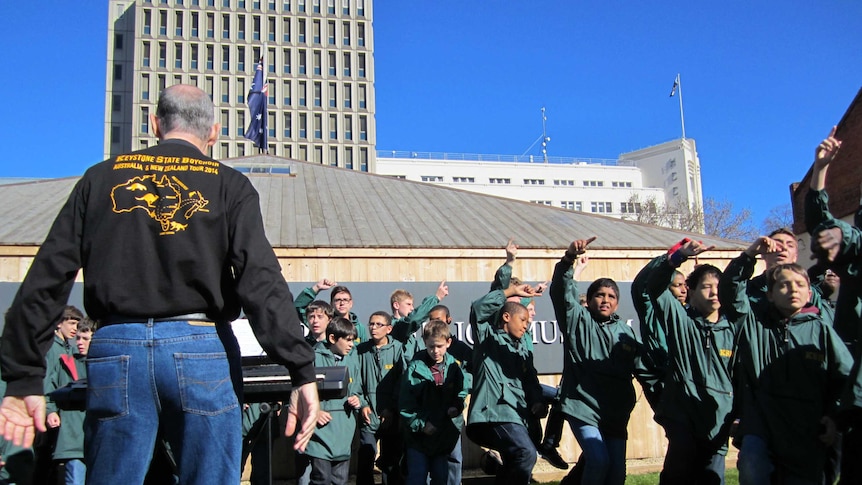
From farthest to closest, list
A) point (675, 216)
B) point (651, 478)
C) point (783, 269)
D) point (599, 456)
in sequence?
point (675, 216)
point (651, 478)
point (599, 456)
point (783, 269)

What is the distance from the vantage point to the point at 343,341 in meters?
7.14

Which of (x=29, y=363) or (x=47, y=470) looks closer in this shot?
(x=29, y=363)

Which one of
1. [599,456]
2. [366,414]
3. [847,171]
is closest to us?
[599,456]

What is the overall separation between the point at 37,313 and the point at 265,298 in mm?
812

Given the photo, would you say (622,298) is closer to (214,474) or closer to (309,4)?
(214,474)

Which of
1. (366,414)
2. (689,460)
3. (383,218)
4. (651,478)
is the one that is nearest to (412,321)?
(366,414)

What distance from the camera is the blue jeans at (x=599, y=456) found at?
576 cm

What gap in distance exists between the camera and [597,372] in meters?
6.08

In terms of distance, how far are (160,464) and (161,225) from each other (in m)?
1.16

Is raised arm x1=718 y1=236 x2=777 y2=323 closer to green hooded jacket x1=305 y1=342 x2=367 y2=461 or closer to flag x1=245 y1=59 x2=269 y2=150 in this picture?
green hooded jacket x1=305 y1=342 x2=367 y2=461

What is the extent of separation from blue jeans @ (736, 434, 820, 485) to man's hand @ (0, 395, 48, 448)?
419cm

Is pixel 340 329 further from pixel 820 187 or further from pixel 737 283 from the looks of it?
pixel 820 187

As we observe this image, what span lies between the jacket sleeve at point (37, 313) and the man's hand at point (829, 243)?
417 centimetres

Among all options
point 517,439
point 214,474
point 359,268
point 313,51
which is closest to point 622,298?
point 359,268
